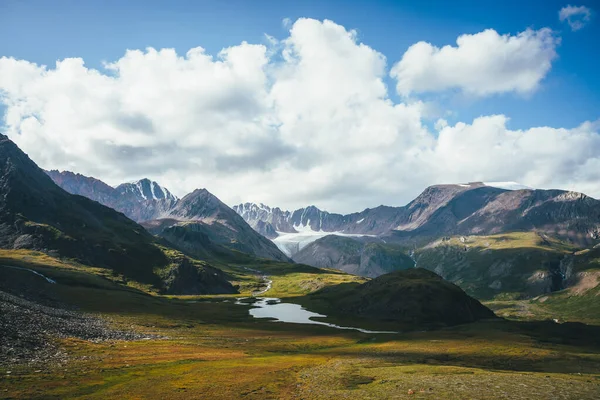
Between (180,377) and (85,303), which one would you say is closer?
(180,377)

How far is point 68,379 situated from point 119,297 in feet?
480

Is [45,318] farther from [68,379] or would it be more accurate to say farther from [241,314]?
[241,314]

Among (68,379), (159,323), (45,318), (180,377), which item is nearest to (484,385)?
(180,377)

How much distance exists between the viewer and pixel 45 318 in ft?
303

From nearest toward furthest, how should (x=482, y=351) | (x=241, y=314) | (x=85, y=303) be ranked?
(x=482, y=351) → (x=85, y=303) → (x=241, y=314)

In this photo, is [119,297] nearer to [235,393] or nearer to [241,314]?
[241,314]

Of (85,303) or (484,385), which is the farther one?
(85,303)

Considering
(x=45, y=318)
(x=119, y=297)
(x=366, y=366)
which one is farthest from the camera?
(x=119, y=297)

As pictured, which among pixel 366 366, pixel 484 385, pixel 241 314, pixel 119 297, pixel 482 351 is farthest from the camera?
pixel 241 314

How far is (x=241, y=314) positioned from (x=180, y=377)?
145m

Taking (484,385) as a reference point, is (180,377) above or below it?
below

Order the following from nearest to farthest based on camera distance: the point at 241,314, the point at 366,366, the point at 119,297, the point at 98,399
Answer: the point at 98,399 → the point at 366,366 → the point at 119,297 → the point at 241,314

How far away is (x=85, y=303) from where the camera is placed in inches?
6260

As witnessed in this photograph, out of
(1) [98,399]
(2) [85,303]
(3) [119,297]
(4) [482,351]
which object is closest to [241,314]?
(3) [119,297]
